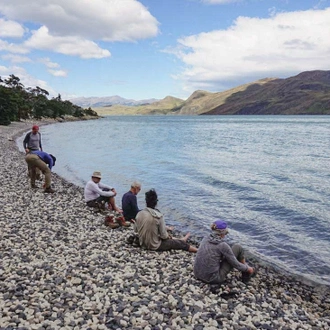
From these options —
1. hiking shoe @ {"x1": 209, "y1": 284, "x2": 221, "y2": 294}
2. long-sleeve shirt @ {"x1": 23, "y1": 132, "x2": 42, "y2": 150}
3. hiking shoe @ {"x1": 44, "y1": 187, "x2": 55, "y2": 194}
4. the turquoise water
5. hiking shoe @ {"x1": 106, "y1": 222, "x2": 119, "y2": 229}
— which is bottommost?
the turquoise water

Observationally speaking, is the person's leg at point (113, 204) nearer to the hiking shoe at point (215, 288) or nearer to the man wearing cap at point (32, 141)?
the man wearing cap at point (32, 141)

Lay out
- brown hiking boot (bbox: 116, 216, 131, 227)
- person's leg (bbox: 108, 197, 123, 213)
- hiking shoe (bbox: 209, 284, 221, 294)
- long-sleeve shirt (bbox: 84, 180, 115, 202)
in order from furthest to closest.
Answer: person's leg (bbox: 108, 197, 123, 213) < long-sleeve shirt (bbox: 84, 180, 115, 202) < brown hiking boot (bbox: 116, 216, 131, 227) < hiking shoe (bbox: 209, 284, 221, 294)

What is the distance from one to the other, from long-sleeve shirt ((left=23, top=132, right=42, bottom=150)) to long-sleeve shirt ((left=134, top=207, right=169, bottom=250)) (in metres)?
9.94

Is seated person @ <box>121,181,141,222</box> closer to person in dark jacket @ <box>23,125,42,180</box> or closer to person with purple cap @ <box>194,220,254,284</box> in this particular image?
person with purple cap @ <box>194,220,254,284</box>

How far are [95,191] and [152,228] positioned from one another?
20.0 feet

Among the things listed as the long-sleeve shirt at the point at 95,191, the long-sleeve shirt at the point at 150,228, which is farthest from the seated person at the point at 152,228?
the long-sleeve shirt at the point at 95,191

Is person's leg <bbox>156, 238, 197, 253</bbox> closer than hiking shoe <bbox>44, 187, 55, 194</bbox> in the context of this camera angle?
Yes

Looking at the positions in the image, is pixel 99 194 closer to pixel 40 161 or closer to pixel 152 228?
pixel 40 161

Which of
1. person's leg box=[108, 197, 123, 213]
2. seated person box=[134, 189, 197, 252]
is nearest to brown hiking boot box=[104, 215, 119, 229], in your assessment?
person's leg box=[108, 197, 123, 213]

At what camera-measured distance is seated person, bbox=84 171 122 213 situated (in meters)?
16.8

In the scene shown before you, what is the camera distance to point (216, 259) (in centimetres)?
957

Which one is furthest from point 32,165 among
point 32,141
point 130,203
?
point 130,203

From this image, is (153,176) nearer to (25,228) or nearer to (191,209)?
(191,209)

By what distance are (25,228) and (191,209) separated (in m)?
10.4
